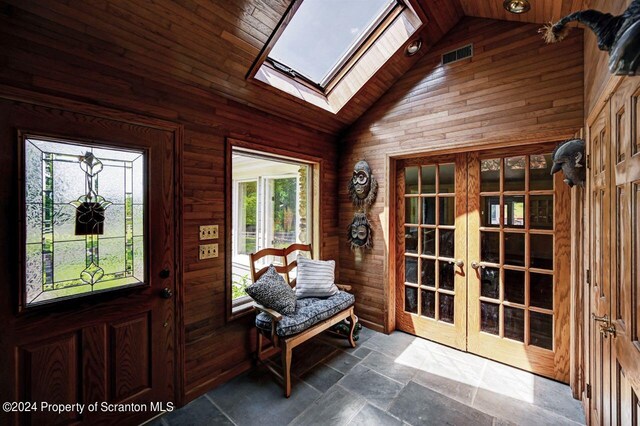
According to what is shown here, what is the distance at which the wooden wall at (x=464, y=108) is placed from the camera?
7.14ft

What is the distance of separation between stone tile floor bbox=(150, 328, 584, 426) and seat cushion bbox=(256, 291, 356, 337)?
48 cm

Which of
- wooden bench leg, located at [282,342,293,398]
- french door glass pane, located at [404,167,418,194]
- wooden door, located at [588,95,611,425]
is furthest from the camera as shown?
french door glass pane, located at [404,167,418,194]

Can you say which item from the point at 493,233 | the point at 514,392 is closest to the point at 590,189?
the point at 493,233

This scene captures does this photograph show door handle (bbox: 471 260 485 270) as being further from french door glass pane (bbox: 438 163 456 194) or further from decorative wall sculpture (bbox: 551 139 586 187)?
decorative wall sculpture (bbox: 551 139 586 187)

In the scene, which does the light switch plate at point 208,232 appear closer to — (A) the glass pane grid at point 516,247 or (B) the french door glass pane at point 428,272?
(B) the french door glass pane at point 428,272

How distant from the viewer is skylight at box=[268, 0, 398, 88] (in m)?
2.26

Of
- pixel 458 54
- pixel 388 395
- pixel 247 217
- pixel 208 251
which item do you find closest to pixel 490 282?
pixel 388 395

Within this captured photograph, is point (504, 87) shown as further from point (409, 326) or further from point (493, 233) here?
point (409, 326)

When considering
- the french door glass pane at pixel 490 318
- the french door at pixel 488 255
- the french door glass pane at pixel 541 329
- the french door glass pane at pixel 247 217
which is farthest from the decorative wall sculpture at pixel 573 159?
the french door glass pane at pixel 247 217

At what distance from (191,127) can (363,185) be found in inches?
75.8

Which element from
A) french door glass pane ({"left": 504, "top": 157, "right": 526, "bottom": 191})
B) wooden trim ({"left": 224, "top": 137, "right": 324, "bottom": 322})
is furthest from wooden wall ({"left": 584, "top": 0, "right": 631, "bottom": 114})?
wooden trim ({"left": 224, "top": 137, "right": 324, "bottom": 322})

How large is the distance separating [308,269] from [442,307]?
1531 mm

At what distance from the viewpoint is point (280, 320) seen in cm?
219

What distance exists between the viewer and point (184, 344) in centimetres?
209
